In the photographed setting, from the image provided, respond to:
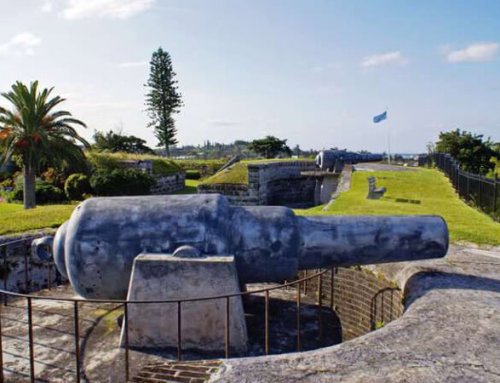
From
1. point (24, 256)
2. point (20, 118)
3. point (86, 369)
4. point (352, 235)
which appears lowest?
point (86, 369)

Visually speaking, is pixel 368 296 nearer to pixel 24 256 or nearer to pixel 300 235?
pixel 300 235

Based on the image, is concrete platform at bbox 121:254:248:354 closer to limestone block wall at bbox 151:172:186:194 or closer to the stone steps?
the stone steps

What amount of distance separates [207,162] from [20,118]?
634 inches

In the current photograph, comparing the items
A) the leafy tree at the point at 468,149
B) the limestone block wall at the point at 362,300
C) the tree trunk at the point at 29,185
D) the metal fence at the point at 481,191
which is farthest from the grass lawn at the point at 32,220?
the leafy tree at the point at 468,149

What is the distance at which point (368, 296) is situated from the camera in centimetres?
550

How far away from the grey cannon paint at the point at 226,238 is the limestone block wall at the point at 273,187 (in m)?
13.3

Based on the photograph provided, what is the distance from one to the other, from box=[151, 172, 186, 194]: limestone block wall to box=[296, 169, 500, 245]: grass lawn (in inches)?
394

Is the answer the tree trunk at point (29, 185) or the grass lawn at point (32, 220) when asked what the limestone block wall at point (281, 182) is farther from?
the grass lawn at point (32, 220)

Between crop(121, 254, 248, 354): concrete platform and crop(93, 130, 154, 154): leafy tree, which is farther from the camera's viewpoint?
crop(93, 130, 154, 154): leafy tree

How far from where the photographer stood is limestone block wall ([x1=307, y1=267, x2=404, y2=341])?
5.04 m

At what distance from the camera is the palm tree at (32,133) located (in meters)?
17.4

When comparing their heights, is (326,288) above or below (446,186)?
below

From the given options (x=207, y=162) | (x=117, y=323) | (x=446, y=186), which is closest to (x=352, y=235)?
(x=117, y=323)

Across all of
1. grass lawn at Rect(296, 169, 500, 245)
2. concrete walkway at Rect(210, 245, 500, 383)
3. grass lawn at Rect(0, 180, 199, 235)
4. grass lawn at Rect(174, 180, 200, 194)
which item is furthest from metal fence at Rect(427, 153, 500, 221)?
grass lawn at Rect(174, 180, 200, 194)
